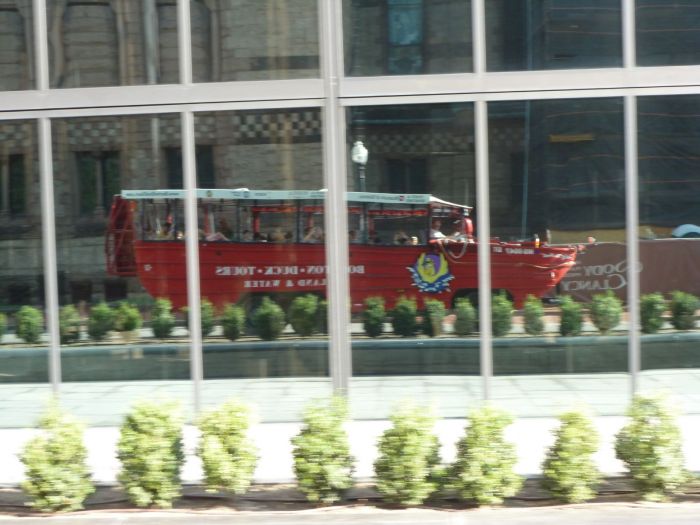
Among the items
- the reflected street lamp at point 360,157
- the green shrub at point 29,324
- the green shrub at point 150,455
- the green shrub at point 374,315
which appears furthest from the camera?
the green shrub at point 29,324

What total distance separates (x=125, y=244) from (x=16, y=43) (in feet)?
8.64

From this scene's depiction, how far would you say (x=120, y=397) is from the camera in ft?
32.3

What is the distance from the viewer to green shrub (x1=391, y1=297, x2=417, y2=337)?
966cm

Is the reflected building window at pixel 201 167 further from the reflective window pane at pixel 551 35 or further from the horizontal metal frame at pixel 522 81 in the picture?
the reflective window pane at pixel 551 35

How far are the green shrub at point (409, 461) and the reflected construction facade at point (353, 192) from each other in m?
3.04

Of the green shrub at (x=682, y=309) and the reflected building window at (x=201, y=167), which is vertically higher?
the reflected building window at (x=201, y=167)

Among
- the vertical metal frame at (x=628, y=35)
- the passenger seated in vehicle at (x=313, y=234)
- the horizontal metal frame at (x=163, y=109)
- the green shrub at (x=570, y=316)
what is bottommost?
the green shrub at (x=570, y=316)

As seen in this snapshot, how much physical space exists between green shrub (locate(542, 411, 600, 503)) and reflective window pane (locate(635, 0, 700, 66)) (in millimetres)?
4731

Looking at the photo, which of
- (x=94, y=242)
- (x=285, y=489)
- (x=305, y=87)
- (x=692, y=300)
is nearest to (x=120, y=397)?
(x=94, y=242)

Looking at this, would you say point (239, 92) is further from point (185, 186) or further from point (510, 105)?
point (510, 105)

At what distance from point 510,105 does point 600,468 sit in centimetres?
413

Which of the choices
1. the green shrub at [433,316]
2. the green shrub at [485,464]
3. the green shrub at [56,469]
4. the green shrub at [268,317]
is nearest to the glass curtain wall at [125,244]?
the green shrub at [268,317]

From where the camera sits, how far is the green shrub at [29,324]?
9.87 metres

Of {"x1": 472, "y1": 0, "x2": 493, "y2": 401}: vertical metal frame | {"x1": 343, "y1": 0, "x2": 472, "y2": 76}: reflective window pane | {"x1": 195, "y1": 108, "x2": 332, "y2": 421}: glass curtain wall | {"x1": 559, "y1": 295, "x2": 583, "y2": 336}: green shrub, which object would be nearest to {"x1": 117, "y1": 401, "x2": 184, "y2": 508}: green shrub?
{"x1": 195, "y1": 108, "x2": 332, "y2": 421}: glass curtain wall
